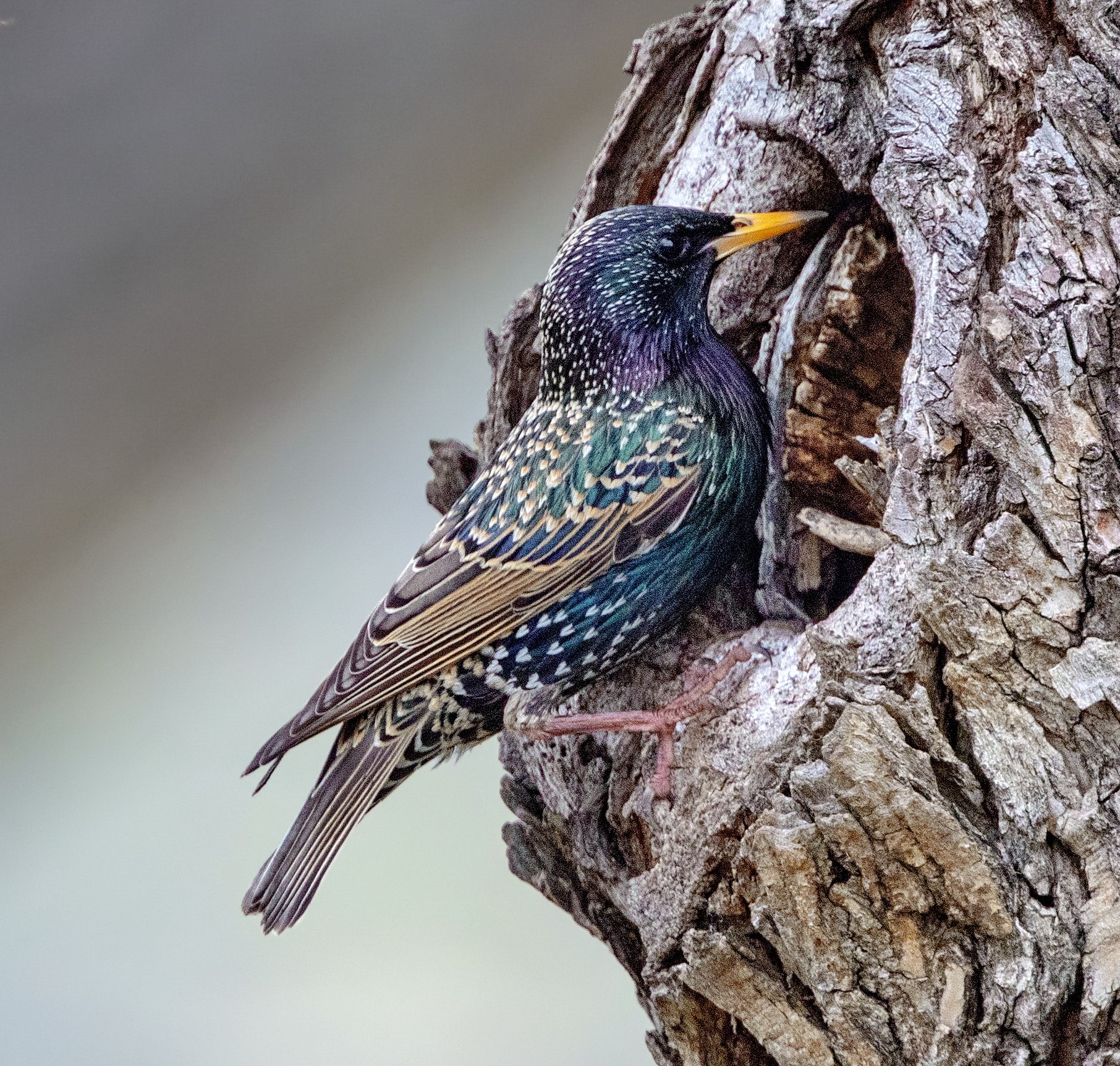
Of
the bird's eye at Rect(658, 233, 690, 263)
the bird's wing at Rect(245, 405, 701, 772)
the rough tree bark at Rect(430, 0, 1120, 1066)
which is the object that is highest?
the bird's eye at Rect(658, 233, 690, 263)

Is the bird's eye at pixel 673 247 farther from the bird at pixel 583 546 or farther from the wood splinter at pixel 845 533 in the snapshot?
the wood splinter at pixel 845 533

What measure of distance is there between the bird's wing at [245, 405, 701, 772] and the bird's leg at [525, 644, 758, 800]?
20 cm

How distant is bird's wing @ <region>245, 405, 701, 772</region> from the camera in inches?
72.7

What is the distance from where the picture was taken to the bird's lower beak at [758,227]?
73.0 inches

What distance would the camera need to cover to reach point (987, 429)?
1475 millimetres

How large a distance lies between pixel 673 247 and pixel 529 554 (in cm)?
58

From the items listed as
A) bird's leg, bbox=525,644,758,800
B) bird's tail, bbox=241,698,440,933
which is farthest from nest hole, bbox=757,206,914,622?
bird's tail, bbox=241,698,440,933

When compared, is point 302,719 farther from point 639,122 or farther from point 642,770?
point 639,122

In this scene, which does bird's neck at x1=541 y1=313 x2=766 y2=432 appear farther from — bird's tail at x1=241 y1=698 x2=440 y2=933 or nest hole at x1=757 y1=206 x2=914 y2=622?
bird's tail at x1=241 y1=698 x2=440 y2=933

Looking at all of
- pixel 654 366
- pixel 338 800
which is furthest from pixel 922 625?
pixel 338 800

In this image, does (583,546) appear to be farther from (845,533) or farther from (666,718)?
(845,533)

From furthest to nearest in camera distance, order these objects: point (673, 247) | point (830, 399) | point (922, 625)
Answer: point (673, 247)
point (830, 399)
point (922, 625)

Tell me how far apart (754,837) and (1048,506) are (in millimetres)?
566

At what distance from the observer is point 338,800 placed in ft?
6.34
